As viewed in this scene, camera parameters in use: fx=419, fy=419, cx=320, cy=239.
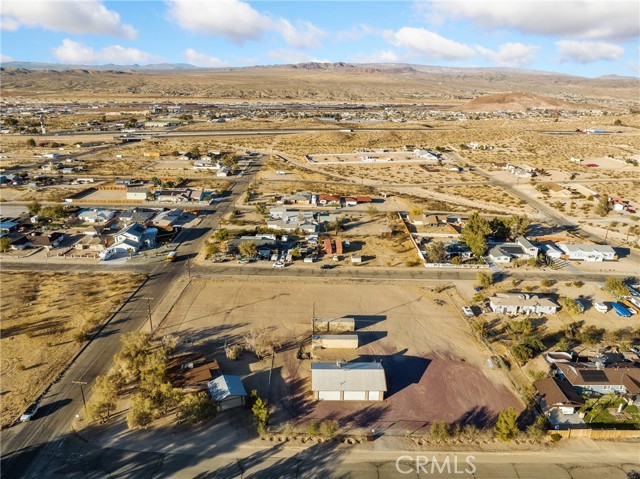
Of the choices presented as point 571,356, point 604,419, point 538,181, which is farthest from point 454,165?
point 604,419

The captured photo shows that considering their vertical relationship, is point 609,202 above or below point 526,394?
above

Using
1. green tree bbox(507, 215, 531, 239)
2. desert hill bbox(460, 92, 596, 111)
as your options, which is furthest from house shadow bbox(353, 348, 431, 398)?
desert hill bbox(460, 92, 596, 111)

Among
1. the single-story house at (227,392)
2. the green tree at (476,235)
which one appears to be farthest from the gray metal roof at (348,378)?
the green tree at (476,235)

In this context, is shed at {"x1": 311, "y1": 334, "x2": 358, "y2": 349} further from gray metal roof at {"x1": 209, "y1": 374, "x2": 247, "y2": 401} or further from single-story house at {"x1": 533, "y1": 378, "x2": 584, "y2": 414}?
single-story house at {"x1": 533, "y1": 378, "x2": 584, "y2": 414}

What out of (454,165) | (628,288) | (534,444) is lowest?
(534,444)

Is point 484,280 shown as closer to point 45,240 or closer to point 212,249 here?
point 212,249

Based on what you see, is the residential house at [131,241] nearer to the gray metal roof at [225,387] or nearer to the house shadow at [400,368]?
the gray metal roof at [225,387]

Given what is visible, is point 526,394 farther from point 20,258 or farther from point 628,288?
point 20,258
